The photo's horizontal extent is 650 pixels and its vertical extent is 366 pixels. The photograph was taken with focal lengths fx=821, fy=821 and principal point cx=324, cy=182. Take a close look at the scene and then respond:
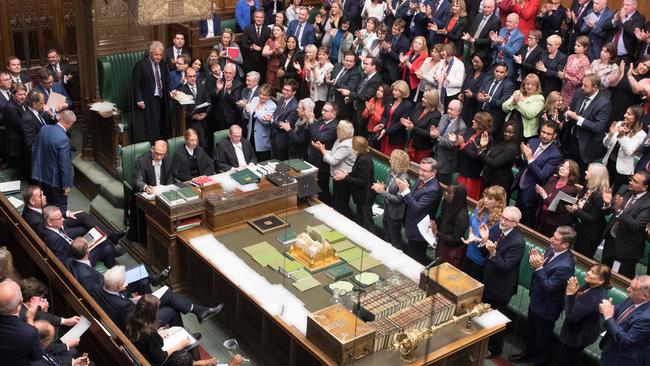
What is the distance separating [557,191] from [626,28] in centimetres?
271

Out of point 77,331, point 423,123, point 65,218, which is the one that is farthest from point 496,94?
point 77,331

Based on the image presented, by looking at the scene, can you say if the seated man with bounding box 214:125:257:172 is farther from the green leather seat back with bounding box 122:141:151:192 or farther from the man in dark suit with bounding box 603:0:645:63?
the man in dark suit with bounding box 603:0:645:63

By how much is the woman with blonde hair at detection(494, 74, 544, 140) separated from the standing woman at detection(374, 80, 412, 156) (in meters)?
1.01

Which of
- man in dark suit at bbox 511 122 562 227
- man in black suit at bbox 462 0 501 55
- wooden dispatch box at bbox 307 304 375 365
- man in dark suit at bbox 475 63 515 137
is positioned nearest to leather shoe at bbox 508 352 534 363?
man in dark suit at bbox 511 122 562 227

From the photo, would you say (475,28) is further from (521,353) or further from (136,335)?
(136,335)

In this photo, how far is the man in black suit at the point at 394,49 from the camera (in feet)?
31.6

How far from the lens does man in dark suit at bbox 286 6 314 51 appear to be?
10352 mm

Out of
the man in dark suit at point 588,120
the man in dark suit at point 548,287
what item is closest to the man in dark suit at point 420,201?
the man in dark suit at point 548,287

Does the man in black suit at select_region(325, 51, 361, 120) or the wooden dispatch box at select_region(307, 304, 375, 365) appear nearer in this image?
the wooden dispatch box at select_region(307, 304, 375, 365)

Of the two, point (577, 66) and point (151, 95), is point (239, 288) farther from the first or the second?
point (577, 66)

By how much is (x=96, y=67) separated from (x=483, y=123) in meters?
4.29

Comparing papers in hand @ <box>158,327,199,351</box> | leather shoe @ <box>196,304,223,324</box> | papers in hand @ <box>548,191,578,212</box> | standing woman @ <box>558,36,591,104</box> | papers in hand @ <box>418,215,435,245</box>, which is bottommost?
leather shoe @ <box>196,304,223,324</box>

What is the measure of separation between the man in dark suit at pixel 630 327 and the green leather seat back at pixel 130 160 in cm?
440

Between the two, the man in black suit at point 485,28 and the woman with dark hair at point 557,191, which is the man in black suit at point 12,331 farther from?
the man in black suit at point 485,28
